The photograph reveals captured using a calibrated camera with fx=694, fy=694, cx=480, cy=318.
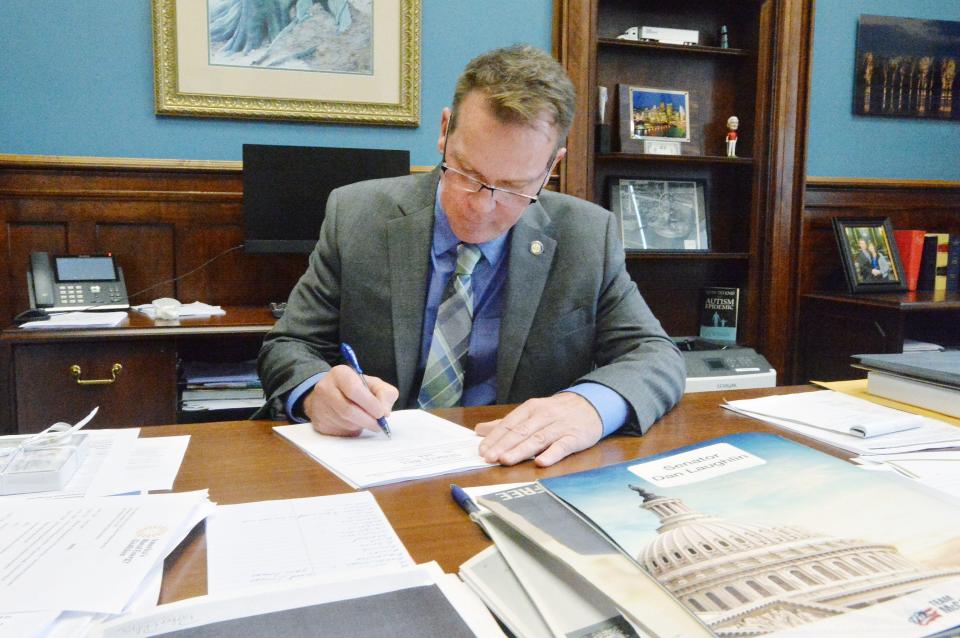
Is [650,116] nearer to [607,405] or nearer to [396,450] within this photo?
[607,405]

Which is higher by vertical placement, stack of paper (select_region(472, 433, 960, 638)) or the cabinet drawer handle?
stack of paper (select_region(472, 433, 960, 638))

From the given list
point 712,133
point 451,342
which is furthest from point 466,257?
point 712,133

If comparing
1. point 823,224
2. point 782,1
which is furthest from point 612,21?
point 823,224

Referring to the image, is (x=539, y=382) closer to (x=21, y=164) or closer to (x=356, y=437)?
(x=356, y=437)

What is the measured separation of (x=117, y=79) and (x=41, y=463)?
2.04 meters

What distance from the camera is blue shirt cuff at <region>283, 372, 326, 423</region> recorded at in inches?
41.4

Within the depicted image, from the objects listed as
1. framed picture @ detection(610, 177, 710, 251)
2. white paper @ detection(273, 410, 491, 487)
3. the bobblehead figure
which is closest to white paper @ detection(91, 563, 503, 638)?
white paper @ detection(273, 410, 491, 487)

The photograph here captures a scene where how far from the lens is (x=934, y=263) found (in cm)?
298

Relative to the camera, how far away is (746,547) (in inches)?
19.4

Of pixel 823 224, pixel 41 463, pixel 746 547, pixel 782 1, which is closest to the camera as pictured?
pixel 746 547

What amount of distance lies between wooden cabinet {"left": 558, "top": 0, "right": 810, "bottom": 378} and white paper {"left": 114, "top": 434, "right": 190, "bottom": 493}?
2.12 meters

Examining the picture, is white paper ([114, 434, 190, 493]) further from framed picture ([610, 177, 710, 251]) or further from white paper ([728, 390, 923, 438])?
framed picture ([610, 177, 710, 251])

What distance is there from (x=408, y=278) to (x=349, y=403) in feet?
1.34

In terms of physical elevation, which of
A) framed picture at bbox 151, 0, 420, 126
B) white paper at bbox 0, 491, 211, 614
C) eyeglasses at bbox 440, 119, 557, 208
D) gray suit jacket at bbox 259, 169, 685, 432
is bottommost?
white paper at bbox 0, 491, 211, 614
